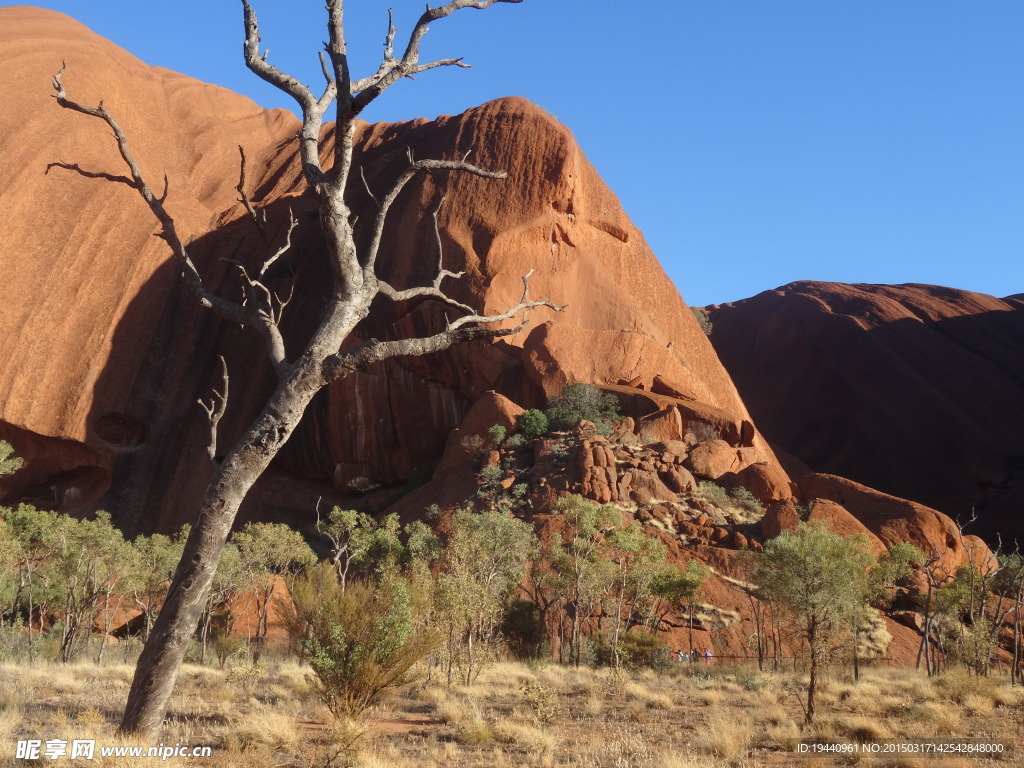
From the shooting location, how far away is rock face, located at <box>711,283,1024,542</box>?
182 ft

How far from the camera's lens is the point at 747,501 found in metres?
26.8

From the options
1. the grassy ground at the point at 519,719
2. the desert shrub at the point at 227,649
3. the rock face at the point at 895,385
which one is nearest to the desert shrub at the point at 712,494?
the grassy ground at the point at 519,719

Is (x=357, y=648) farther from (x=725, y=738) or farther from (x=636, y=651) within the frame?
(x=636, y=651)

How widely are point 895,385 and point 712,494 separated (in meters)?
46.7

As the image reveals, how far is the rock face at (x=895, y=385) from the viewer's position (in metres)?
55.5

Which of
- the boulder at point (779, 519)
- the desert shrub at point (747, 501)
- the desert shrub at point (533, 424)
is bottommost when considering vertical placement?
the boulder at point (779, 519)

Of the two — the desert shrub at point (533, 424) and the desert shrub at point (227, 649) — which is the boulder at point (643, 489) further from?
the desert shrub at point (227, 649)

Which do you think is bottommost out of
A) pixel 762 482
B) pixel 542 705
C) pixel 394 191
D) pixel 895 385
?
pixel 542 705

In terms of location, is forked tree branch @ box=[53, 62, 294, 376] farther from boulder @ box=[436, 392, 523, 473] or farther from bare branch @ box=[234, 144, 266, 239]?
boulder @ box=[436, 392, 523, 473]

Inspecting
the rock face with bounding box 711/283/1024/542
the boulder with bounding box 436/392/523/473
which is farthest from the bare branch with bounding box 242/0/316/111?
the rock face with bounding box 711/283/1024/542

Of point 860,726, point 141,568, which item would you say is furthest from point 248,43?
point 141,568

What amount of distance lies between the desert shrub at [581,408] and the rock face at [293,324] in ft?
3.45

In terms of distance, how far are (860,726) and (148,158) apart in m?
50.0

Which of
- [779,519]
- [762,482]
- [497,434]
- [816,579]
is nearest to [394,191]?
[816,579]
